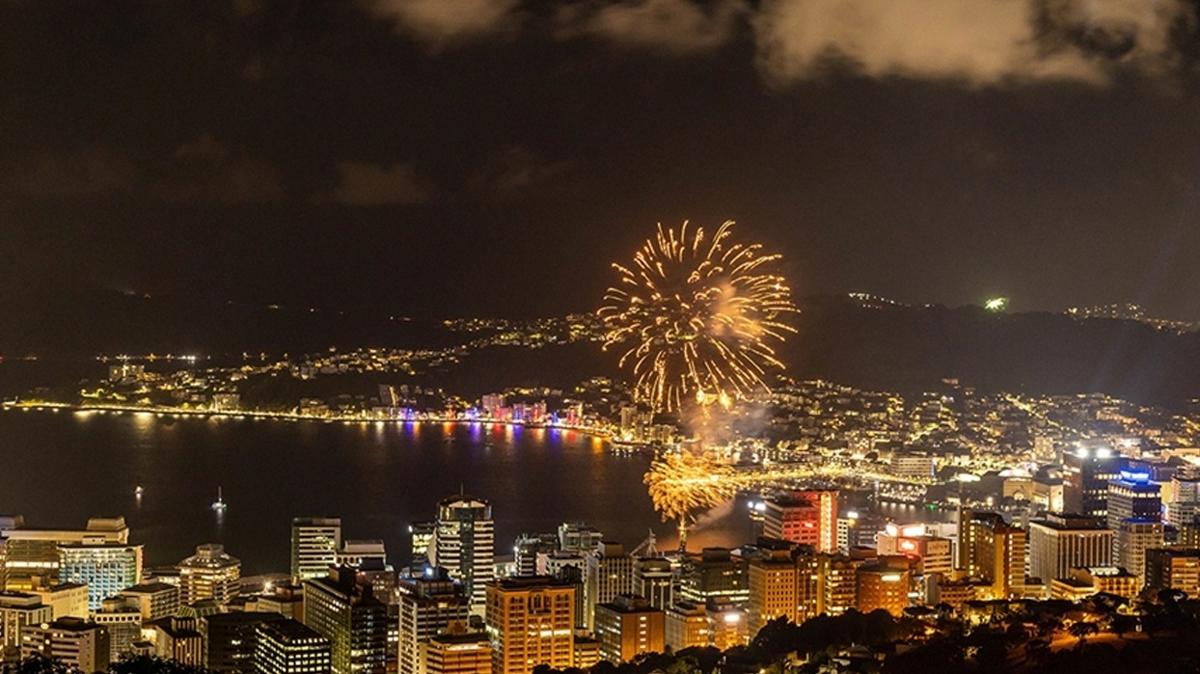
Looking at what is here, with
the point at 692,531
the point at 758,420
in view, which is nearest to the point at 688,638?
the point at 692,531

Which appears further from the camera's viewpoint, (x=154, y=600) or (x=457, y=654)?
(x=154, y=600)

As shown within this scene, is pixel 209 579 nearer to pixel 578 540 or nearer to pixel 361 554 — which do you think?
pixel 361 554

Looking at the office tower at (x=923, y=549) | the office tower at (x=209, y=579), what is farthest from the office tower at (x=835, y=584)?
the office tower at (x=209, y=579)

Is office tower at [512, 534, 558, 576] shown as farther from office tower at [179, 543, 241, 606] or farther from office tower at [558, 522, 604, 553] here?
office tower at [179, 543, 241, 606]

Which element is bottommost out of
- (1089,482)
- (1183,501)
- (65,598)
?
(65,598)

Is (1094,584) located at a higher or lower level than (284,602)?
higher

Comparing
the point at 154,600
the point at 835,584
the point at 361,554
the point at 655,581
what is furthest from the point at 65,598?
the point at 835,584

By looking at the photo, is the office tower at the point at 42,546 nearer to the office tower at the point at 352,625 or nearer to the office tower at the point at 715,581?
the office tower at the point at 352,625
